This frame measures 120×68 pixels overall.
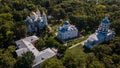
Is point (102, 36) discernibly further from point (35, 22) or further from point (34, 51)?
point (35, 22)

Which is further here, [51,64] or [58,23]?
[58,23]

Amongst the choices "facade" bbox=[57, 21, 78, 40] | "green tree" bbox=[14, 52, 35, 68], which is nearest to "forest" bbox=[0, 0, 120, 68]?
"green tree" bbox=[14, 52, 35, 68]

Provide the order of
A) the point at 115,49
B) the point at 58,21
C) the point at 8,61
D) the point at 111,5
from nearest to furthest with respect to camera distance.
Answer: the point at 8,61 → the point at 115,49 → the point at 58,21 → the point at 111,5

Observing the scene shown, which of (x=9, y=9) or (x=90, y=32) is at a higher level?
(x=9, y=9)

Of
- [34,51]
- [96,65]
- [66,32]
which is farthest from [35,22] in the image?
[96,65]

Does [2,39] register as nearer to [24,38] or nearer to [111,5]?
[24,38]

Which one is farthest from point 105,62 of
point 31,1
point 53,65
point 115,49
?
point 31,1

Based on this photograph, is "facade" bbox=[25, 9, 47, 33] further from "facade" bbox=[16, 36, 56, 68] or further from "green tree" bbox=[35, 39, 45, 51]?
"green tree" bbox=[35, 39, 45, 51]
